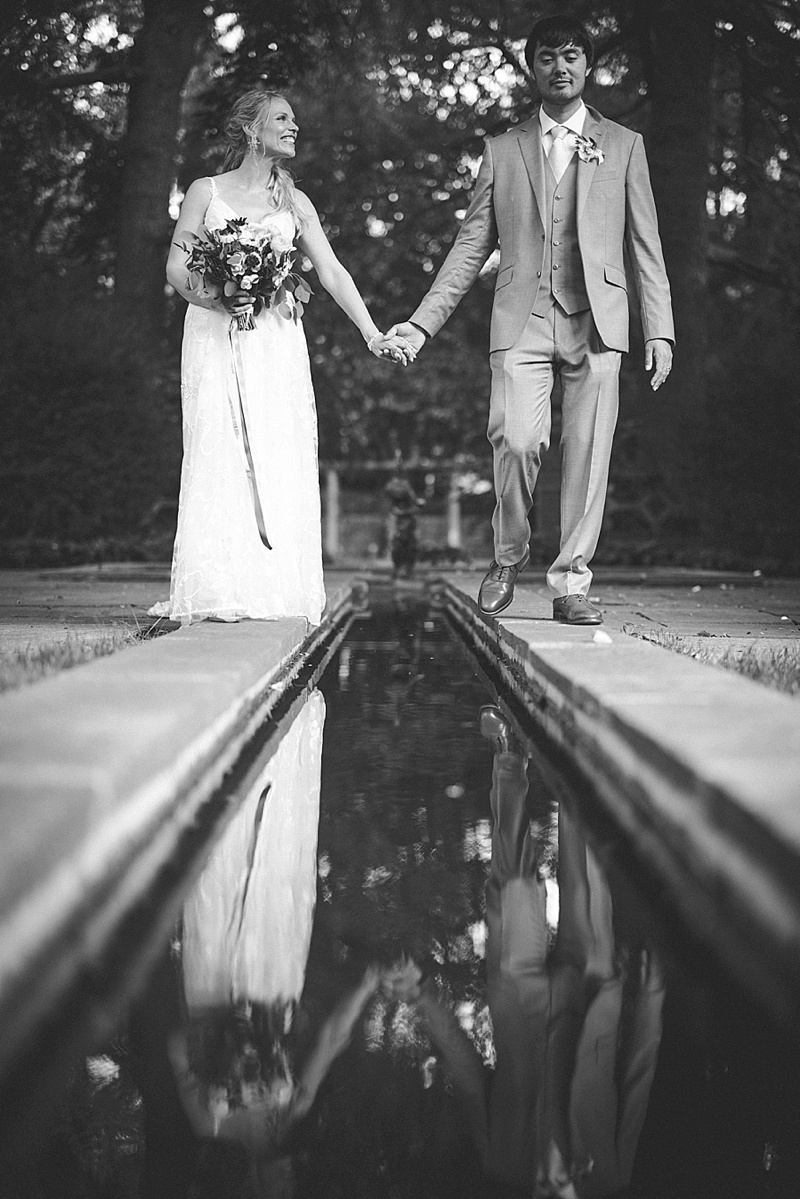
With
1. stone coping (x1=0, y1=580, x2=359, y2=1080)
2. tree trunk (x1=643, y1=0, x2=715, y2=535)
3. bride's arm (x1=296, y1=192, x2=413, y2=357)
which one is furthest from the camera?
tree trunk (x1=643, y1=0, x2=715, y2=535)

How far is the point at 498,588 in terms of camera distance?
6.60 metres

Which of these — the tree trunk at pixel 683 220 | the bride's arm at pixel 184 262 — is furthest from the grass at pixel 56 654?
the tree trunk at pixel 683 220

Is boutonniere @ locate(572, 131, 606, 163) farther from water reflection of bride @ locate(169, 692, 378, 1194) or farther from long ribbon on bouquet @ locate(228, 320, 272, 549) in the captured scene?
water reflection of bride @ locate(169, 692, 378, 1194)

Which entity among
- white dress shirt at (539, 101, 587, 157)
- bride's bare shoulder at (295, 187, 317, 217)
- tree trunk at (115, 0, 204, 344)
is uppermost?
tree trunk at (115, 0, 204, 344)

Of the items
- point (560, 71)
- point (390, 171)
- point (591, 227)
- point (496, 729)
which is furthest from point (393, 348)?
point (390, 171)

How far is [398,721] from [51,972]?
2567 mm

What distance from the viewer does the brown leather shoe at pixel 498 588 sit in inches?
259

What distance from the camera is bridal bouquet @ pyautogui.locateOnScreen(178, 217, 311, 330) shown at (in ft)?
20.7

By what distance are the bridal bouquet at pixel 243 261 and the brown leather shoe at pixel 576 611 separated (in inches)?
78.1

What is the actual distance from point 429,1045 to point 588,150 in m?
5.08

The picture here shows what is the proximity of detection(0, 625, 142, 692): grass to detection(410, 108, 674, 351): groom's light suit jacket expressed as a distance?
6.86 feet

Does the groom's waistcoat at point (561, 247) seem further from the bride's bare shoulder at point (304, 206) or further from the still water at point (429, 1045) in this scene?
the still water at point (429, 1045)

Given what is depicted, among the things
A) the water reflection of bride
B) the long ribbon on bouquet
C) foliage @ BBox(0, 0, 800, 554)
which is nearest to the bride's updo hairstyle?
the long ribbon on bouquet

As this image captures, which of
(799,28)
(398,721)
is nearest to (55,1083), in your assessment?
(398,721)
